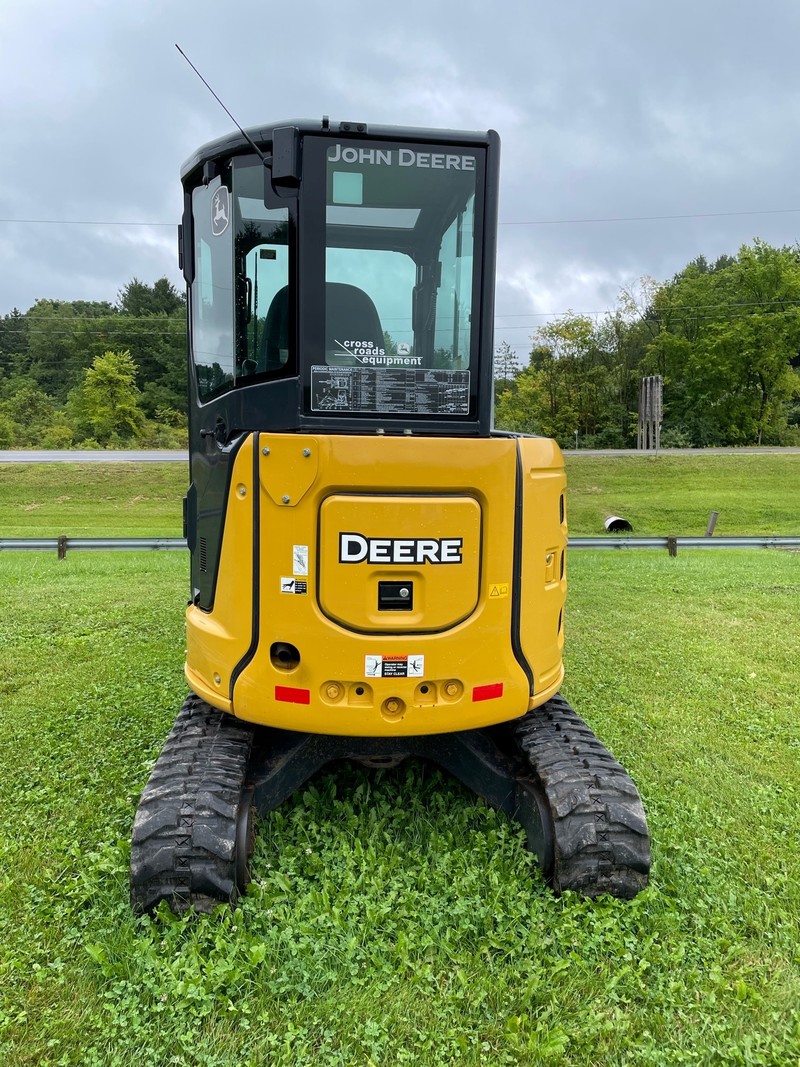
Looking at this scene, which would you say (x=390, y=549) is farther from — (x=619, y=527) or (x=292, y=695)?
(x=619, y=527)

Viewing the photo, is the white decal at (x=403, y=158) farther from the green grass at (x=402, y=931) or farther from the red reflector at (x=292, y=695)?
the green grass at (x=402, y=931)

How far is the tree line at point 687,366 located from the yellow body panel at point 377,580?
36.4 metres

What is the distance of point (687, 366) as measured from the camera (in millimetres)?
41500

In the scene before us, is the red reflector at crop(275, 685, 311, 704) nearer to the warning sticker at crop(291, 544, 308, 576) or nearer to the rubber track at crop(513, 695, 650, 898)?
the warning sticker at crop(291, 544, 308, 576)

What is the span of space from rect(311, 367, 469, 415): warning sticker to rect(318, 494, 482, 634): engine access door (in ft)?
1.28

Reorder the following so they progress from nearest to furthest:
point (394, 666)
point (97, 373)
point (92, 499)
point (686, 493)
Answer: point (394, 666)
point (92, 499)
point (686, 493)
point (97, 373)

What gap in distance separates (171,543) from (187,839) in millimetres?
10651

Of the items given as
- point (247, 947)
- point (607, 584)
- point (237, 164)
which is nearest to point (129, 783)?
point (247, 947)

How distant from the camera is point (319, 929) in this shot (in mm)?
2773

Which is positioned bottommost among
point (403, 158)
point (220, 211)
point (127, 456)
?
point (127, 456)

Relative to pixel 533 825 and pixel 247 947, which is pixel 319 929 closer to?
pixel 247 947

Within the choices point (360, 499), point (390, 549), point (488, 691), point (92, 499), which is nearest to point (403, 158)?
point (360, 499)

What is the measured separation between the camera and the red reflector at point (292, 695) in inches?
114

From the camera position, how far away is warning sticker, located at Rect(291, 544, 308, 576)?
9.22 ft
